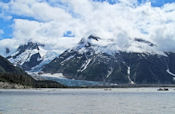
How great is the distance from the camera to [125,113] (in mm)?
75188

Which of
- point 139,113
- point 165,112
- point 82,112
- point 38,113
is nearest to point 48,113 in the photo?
point 38,113

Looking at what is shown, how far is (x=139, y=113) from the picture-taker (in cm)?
7469

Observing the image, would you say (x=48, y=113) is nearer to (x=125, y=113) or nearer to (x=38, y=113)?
(x=38, y=113)

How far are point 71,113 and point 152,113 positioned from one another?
18579 mm

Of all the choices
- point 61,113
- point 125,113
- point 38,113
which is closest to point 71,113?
point 61,113

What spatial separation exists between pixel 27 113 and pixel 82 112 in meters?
12.9

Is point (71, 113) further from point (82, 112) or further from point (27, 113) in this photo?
point (27, 113)

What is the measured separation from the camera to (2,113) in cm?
7519

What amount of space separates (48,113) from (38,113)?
7.62 ft

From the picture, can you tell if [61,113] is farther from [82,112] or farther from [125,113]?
[125,113]

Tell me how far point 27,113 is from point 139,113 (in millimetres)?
25624

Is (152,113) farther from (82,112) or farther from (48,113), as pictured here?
(48,113)

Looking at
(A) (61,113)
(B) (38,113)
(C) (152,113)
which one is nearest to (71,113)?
(A) (61,113)

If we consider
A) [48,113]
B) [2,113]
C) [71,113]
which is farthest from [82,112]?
[2,113]
